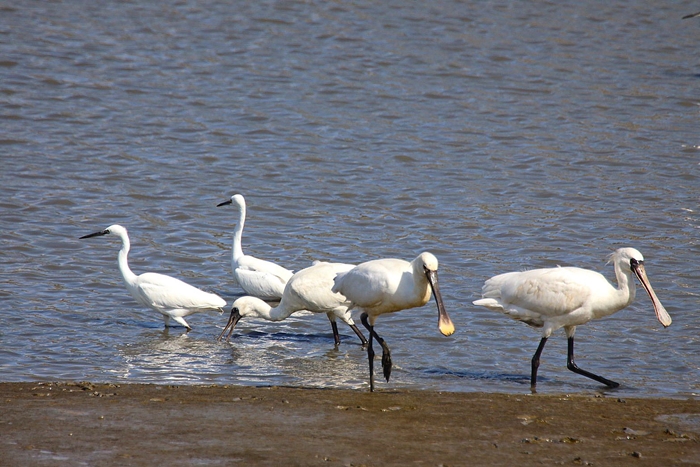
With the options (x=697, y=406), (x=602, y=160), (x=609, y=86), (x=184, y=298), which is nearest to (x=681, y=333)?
(x=697, y=406)

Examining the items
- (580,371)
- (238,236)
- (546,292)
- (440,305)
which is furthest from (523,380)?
(238,236)

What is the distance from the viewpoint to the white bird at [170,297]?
9.72 meters

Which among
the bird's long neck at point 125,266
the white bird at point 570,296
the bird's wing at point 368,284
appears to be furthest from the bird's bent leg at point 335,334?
the bird's long neck at point 125,266

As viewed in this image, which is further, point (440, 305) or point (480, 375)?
point (480, 375)

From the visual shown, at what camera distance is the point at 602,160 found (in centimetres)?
1562

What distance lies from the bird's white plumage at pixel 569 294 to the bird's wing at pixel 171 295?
3013 millimetres

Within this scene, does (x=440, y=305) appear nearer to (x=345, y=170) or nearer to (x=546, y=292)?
(x=546, y=292)

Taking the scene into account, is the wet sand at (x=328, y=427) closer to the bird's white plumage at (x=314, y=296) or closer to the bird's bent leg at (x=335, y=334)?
the bird's white plumage at (x=314, y=296)

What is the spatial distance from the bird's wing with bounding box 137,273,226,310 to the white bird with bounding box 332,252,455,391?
224 cm

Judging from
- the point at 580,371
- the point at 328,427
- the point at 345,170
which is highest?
the point at 328,427

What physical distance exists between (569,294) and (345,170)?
24.5 feet

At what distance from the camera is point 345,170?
1506cm

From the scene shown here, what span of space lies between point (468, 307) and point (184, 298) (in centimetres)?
286

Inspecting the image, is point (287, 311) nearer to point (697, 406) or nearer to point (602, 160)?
point (697, 406)
